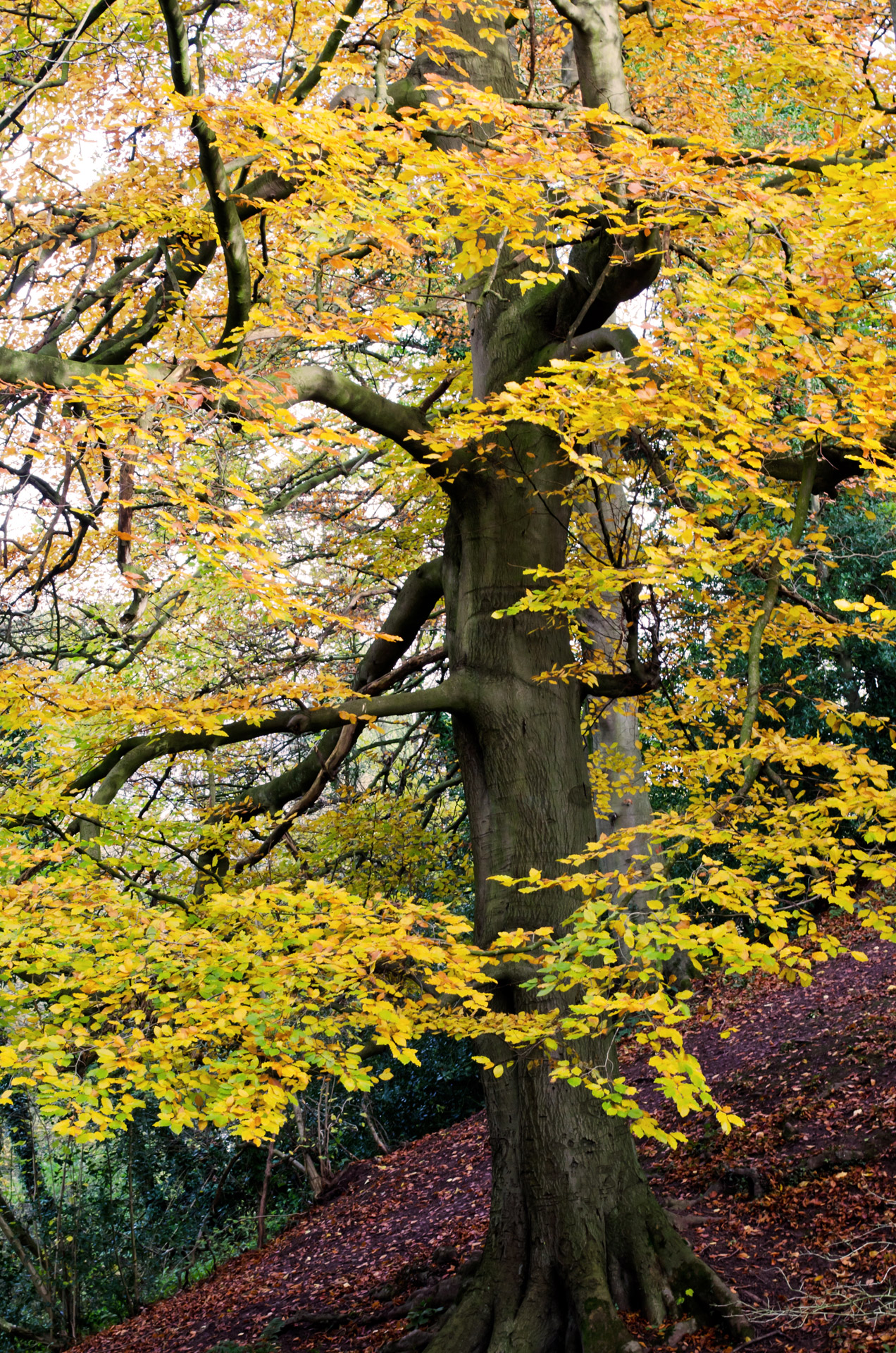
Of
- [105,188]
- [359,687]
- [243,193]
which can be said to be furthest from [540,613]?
[105,188]

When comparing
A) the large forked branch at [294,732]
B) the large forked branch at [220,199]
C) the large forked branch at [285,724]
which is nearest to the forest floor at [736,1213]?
the large forked branch at [285,724]

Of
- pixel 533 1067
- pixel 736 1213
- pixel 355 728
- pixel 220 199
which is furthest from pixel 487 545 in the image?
pixel 736 1213

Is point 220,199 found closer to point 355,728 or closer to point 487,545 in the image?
point 487,545

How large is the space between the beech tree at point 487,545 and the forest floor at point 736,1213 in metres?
0.62

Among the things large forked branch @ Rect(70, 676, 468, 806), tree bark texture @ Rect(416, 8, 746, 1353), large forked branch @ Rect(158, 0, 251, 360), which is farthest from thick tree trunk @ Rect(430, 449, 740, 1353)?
large forked branch @ Rect(158, 0, 251, 360)

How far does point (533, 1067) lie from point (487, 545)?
2.89 m

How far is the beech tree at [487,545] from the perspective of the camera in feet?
12.1

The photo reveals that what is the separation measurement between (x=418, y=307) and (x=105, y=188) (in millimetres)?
2368

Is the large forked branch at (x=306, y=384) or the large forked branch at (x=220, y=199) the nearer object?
the large forked branch at (x=220, y=199)

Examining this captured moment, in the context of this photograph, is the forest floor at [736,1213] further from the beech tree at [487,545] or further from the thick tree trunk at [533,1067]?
the beech tree at [487,545]

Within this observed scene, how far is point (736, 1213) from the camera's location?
5.94 meters

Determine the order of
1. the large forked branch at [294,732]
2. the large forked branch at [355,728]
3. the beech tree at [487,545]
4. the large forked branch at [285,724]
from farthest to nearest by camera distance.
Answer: the large forked branch at [355,728], the large forked branch at [294,732], the large forked branch at [285,724], the beech tree at [487,545]

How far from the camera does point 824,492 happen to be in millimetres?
5309

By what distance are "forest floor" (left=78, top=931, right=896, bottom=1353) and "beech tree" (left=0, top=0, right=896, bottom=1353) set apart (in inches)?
24.4
